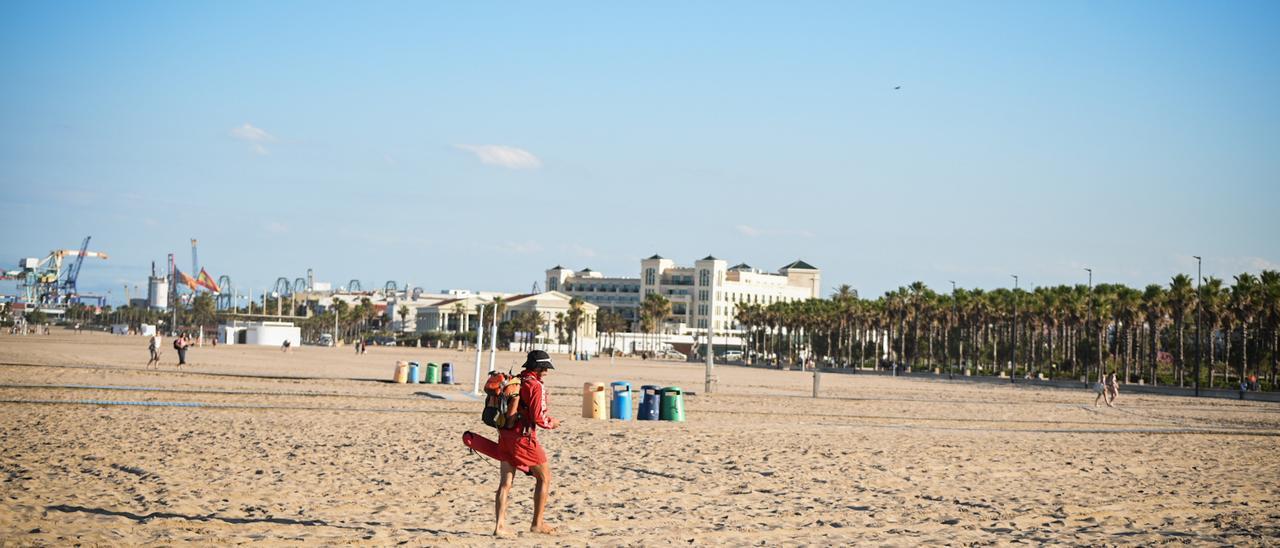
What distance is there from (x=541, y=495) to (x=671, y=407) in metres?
15.5

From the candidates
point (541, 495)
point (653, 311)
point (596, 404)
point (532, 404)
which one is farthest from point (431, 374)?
point (653, 311)

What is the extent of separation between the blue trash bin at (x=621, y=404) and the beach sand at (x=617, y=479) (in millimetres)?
1027

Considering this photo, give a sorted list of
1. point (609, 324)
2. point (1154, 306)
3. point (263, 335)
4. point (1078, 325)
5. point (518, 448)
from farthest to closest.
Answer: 1. point (609, 324)
2. point (263, 335)
3. point (1078, 325)
4. point (1154, 306)
5. point (518, 448)

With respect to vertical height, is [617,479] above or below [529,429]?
below

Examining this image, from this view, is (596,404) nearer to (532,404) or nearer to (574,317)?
(532,404)

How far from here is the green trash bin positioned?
2568 centimetres

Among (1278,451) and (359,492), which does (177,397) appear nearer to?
(359,492)

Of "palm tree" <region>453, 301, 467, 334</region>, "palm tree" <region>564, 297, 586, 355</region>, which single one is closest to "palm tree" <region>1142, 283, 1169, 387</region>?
"palm tree" <region>453, 301, 467, 334</region>

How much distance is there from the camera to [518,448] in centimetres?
1001

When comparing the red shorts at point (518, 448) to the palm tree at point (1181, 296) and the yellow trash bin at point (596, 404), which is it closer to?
the yellow trash bin at point (596, 404)

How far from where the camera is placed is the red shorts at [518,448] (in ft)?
32.8

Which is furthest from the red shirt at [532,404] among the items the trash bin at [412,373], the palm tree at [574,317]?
the palm tree at [574,317]

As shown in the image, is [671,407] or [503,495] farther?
[671,407]

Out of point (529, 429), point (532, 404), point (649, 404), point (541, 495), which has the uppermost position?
point (532, 404)
